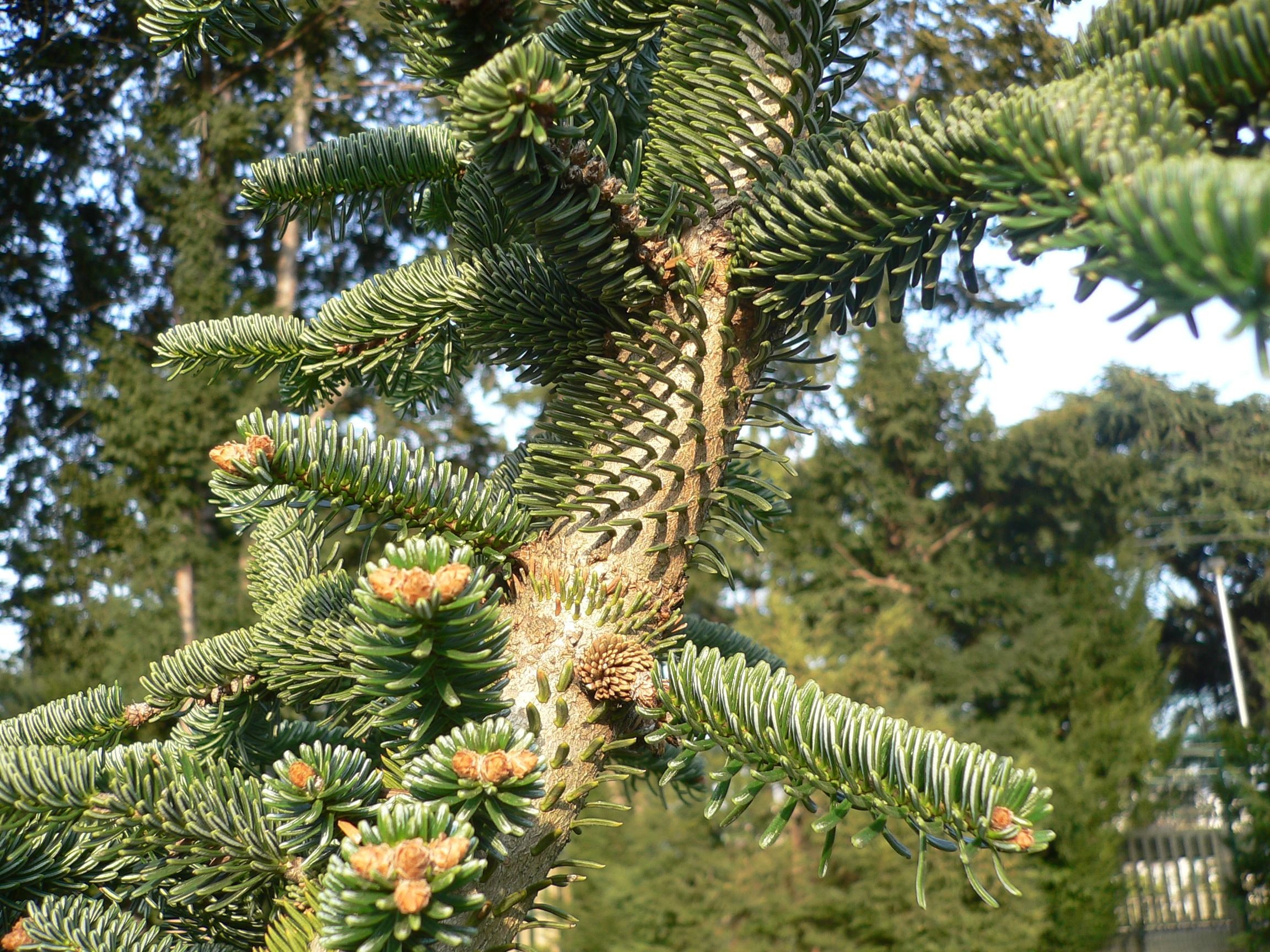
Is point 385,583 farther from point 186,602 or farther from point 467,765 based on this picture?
point 186,602

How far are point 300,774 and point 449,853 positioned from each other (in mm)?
201

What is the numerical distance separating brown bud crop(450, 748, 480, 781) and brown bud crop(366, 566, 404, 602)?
0.11 m

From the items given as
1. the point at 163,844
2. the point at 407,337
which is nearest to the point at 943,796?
the point at 163,844

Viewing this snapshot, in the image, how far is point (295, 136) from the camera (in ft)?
29.3

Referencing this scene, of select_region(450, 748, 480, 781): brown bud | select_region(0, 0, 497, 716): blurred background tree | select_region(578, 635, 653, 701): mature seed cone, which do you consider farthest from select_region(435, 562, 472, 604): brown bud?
select_region(0, 0, 497, 716): blurred background tree

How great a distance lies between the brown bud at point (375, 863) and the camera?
1.76ft

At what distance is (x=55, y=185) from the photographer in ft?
30.4

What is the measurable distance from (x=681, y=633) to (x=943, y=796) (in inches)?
12.0

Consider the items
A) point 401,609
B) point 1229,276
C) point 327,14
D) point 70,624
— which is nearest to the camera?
point 1229,276

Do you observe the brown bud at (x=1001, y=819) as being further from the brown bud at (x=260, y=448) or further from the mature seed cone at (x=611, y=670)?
the brown bud at (x=260, y=448)

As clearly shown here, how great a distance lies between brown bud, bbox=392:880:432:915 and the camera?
53 cm

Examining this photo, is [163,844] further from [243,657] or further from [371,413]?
[371,413]

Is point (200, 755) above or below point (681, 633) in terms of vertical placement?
below

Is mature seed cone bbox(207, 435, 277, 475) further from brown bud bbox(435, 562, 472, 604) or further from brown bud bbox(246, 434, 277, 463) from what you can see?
brown bud bbox(435, 562, 472, 604)
